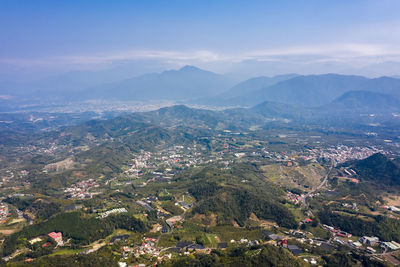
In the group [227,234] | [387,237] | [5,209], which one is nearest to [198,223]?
[227,234]

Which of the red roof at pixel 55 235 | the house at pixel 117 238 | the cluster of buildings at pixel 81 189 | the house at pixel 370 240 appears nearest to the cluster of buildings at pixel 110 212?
the house at pixel 117 238

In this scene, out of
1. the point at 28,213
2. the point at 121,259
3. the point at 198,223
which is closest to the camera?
the point at 121,259

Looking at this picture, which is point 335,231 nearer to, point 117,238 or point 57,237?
point 117,238

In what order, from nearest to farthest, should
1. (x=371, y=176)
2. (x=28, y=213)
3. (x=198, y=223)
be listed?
1. (x=198, y=223)
2. (x=28, y=213)
3. (x=371, y=176)

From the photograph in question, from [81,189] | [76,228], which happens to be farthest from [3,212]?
[76,228]

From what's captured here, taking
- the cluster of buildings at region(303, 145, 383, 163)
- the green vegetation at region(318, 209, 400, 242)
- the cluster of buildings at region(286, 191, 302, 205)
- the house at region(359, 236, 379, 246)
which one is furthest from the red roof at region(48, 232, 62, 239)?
the cluster of buildings at region(303, 145, 383, 163)

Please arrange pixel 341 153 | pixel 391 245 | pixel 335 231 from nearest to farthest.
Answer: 1. pixel 391 245
2. pixel 335 231
3. pixel 341 153

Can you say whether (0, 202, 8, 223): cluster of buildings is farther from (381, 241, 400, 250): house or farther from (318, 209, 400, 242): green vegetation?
(381, 241, 400, 250): house

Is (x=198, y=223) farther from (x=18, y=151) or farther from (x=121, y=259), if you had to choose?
(x=18, y=151)
